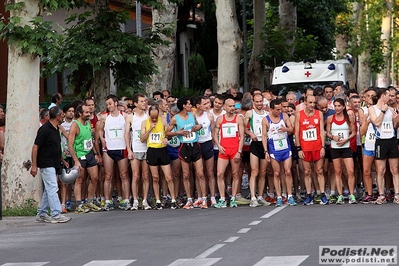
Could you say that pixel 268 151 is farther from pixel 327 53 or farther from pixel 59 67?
pixel 327 53

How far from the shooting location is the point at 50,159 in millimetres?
17125

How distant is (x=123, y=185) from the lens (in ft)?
63.1

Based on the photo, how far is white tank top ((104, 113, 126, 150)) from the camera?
755 inches

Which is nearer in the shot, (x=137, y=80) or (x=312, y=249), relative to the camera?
(x=312, y=249)

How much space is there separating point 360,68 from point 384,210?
44370mm

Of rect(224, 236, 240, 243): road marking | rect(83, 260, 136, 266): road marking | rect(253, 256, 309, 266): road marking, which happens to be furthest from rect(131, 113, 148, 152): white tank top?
rect(253, 256, 309, 266): road marking

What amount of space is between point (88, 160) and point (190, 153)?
1812 millimetres

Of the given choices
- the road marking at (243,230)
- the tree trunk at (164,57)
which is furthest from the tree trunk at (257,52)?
the road marking at (243,230)

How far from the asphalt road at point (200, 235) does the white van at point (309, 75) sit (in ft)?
29.5

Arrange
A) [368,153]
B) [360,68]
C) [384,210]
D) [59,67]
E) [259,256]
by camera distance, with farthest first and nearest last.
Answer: [360,68] < [59,67] < [368,153] < [384,210] < [259,256]

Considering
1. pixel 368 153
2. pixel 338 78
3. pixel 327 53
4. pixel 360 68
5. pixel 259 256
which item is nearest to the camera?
pixel 259 256

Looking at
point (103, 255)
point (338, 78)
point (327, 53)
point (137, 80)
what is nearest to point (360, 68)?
point (327, 53)

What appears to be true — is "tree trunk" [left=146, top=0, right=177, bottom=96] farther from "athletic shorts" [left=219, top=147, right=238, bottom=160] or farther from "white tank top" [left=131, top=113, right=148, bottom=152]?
"athletic shorts" [left=219, top=147, right=238, bottom=160]

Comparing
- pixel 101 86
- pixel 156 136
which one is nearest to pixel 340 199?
pixel 156 136
